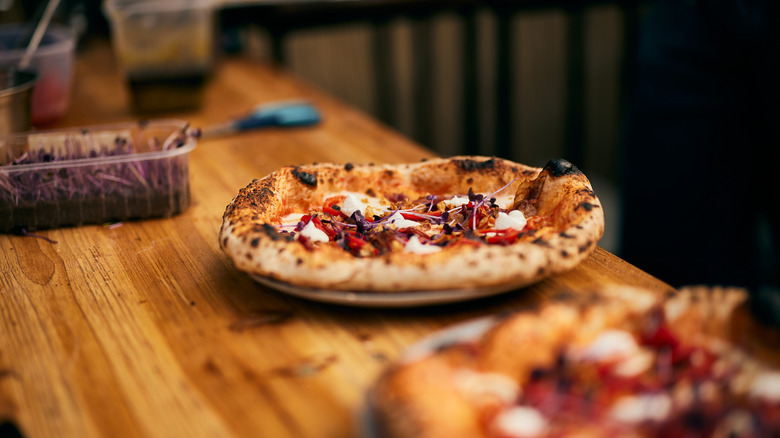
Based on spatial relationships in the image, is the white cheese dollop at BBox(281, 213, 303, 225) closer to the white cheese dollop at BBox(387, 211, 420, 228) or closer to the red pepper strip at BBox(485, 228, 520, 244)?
the white cheese dollop at BBox(387, 211, 420, 228)

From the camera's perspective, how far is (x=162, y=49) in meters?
2.85

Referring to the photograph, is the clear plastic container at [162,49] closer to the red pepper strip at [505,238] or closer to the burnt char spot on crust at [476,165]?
the burnt char spot on crust at [476,165]

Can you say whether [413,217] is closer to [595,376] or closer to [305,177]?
[305,177]

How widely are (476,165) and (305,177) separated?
0.42 meters

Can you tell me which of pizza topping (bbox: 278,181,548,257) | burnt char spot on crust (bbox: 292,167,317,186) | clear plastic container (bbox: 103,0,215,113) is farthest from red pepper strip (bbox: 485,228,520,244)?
clear plastic container (bbox: 103,0,215,113)

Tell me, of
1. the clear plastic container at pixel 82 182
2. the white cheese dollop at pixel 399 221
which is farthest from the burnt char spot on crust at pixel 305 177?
the clear plastic container at pixel 82 182

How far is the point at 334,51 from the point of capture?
4.86 metres

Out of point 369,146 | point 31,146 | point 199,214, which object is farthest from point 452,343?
point 369,146

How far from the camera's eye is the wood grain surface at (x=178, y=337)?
3.58ft

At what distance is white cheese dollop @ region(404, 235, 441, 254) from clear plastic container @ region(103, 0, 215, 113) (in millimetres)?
1889

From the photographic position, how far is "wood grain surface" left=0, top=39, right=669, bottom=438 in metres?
1.09

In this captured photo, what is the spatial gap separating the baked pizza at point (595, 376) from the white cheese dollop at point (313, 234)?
0.44m

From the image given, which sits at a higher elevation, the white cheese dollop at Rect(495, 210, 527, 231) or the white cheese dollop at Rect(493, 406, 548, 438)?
the white cheese dollop at Rect(495, 210, 527, 231)

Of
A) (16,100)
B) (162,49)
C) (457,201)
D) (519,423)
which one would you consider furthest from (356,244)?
(162,49)
